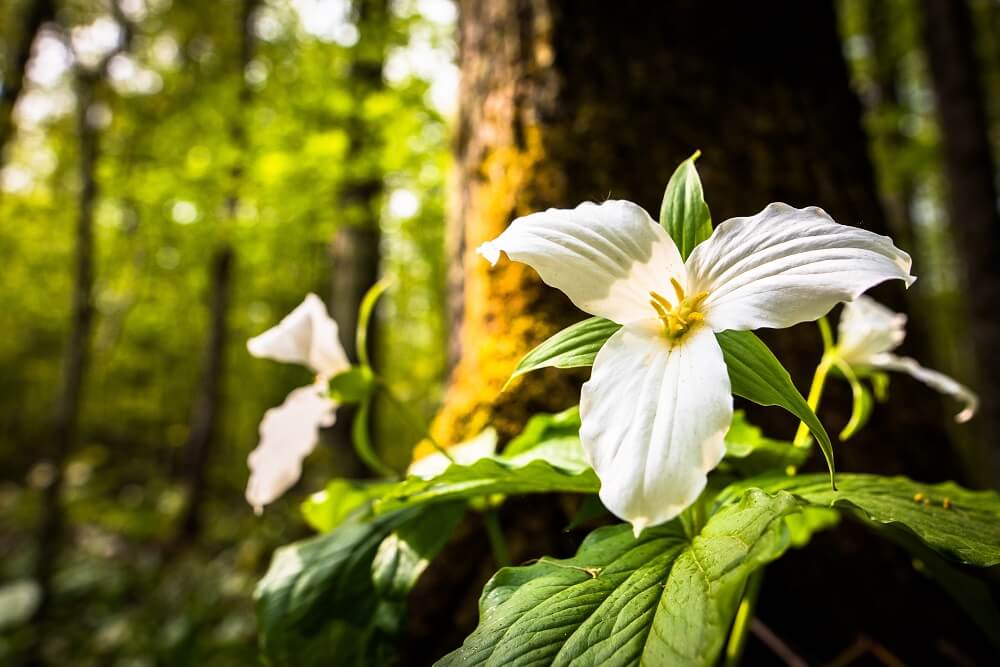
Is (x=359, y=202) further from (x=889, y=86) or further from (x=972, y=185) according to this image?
(x=889, y=86)

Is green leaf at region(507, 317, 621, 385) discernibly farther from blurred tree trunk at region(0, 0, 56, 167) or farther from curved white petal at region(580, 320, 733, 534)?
blurred tree trunk at region(0, 0, 56, 167)

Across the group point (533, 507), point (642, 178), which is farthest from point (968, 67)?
point (533, 507)

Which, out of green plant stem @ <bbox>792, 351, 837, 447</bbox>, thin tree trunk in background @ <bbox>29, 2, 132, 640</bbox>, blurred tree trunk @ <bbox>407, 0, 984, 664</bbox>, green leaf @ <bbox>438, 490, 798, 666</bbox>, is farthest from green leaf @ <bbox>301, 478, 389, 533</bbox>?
thin tree trunk in background @ <bbox>29, 2, 132, 640</bbox>

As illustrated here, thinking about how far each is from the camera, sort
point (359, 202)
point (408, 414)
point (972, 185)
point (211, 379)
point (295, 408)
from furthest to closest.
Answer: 1. point (211, 379)
2. point (359, 202)
3. point (972, 185)
4. point (408, 414)
5. point (295, 408)

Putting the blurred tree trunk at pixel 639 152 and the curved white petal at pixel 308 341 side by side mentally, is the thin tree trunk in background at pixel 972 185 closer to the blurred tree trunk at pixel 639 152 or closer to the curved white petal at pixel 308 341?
the blurred tree trunk at pixel 639 152

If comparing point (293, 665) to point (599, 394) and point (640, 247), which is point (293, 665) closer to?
point (599, 394)

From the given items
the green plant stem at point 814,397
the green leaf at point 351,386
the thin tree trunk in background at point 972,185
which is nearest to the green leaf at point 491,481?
the green leaf at point 351,386

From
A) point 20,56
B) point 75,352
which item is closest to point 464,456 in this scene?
point 75,352
